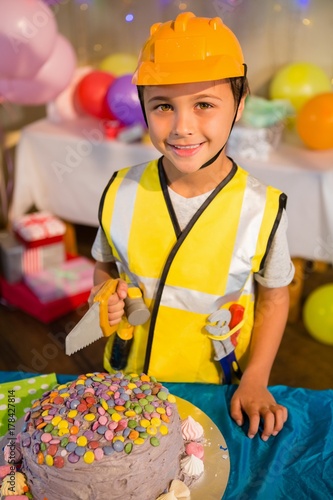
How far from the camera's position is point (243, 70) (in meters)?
0.98

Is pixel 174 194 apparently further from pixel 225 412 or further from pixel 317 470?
pixel 317 470

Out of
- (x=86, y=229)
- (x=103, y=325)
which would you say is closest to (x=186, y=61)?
(x=103, y=325)

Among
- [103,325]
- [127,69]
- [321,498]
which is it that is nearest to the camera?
[321,498]

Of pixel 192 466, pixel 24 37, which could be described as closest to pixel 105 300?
pixel 192 466

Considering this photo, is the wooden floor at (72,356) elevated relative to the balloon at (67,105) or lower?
lower

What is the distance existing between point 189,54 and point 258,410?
0.63 m

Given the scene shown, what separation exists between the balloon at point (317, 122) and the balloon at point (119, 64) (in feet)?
3.43

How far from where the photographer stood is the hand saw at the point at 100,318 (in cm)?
96

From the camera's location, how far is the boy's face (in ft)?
3.04

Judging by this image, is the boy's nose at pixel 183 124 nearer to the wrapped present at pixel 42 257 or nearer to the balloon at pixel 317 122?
the balloon at pixel 317 122

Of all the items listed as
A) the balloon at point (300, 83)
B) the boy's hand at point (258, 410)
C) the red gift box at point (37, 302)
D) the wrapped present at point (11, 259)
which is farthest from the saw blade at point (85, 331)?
the balloon at point (300, 83)

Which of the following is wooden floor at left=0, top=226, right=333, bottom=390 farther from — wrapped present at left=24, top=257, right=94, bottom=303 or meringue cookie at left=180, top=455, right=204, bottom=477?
meringue cookie at left=180, top=455, right=204, bottom=477

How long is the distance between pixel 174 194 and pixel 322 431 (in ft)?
1.74

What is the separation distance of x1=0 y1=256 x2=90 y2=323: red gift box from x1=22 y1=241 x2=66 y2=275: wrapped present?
0.09 m
